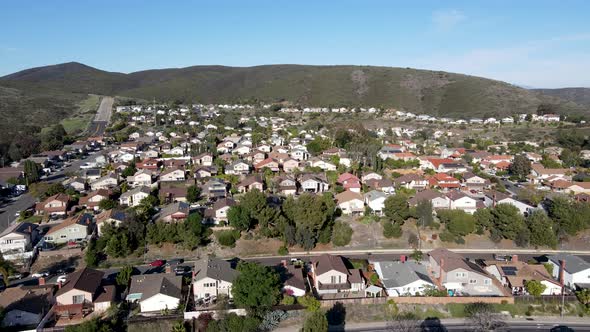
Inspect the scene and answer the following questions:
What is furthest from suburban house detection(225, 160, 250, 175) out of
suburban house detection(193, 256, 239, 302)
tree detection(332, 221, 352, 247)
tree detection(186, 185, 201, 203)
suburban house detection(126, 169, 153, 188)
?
suburban house detection(193, 256, 239, 302)

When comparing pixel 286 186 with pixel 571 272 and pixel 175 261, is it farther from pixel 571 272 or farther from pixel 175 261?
pixel 571 272

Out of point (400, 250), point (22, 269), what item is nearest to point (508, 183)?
point (400, 250)

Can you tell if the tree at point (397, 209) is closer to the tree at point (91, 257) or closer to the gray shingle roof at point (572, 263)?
the gray shingle roof at point (572, 263)

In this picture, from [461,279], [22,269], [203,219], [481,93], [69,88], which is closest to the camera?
[461,279]

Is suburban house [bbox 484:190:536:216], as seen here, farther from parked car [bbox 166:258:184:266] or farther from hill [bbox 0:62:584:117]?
hill [bbox 0:62:584:117]

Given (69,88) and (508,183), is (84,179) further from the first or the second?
(69,88)

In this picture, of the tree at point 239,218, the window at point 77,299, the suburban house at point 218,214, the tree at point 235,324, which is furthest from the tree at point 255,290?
the suburban house at point 218,214

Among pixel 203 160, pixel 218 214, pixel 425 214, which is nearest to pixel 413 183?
pixel 425 214
